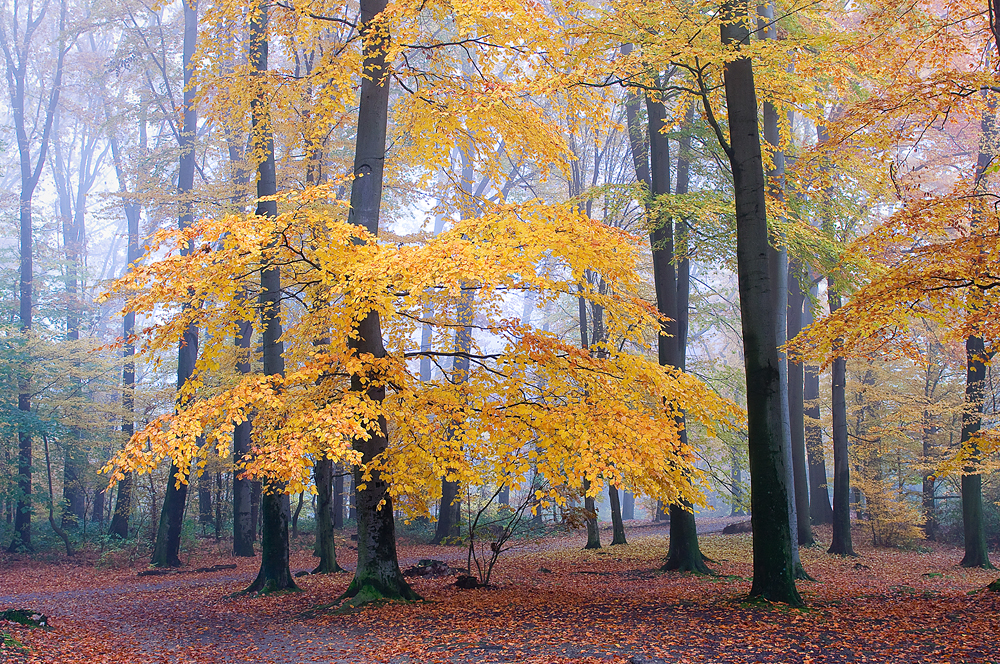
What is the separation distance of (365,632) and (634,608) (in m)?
3.14

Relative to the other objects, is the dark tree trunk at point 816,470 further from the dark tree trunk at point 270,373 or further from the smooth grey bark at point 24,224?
the smooth grey bark at point 24,224

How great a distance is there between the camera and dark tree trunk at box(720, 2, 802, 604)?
22.9 ft

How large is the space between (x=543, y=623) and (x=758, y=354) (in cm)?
391

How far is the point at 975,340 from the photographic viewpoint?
13078 mm

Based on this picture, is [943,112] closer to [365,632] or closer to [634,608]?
[634,608]

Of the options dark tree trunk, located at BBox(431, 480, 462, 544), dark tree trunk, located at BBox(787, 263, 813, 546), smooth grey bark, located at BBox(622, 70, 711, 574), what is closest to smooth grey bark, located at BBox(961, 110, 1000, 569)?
dark tree trunk, located at BBox(787, 263, 813, 546)

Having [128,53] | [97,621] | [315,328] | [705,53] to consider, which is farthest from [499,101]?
[128,53]

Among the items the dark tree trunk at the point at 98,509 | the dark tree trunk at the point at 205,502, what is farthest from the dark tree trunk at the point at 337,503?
the dark tree trunk at the point at 98,509

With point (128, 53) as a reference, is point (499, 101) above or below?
below

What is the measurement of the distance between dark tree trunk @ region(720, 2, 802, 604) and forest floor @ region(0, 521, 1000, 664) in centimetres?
58

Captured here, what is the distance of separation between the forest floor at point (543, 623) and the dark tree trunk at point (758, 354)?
1.91ft

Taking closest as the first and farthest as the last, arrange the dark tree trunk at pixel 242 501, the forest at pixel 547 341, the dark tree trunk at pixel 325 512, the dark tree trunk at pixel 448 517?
the forest at pixel 547 341 → the dark tree trunk at pixel 325 512 → the dark tree trunk at pixel 242 501 → the dark tree trunk at pixel 448 517

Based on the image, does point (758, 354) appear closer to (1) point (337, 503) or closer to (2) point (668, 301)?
(2) point (668, 301)

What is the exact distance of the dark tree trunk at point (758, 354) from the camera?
699 cm
